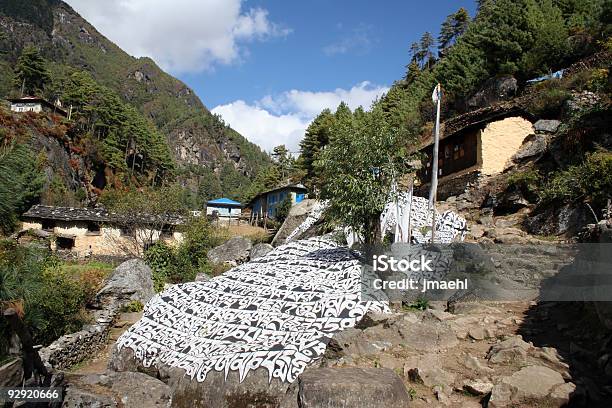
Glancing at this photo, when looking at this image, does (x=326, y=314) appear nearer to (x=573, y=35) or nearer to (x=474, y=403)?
(x=474, y=403)

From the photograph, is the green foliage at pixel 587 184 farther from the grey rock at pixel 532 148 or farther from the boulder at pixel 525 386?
the boulder at pixel 525 386

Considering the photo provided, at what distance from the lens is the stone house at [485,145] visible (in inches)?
728

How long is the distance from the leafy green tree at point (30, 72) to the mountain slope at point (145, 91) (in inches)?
2364

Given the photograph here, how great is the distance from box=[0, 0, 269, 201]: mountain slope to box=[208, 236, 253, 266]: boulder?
9312 centimetres

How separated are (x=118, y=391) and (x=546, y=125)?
64.9 feet

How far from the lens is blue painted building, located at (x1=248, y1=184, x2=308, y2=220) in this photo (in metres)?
40.7

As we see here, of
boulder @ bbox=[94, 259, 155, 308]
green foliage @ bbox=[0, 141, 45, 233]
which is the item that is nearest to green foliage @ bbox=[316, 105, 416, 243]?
green foliage @ bbox=[0, 141, 45, 233]

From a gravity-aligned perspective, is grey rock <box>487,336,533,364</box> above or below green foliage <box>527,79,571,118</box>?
below

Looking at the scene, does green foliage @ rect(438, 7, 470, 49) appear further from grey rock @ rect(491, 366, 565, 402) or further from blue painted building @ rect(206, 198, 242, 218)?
grey rock @ rect(491, 366, 565, 402)

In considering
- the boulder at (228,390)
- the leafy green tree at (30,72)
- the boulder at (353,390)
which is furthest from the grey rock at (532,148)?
the leafy green tree at (30,72)

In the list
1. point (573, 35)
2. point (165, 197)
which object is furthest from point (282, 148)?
point (573, 35)

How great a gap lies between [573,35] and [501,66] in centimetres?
450

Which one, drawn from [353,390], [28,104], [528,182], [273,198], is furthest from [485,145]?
[28,104]

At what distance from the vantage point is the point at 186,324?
35.0 ft
